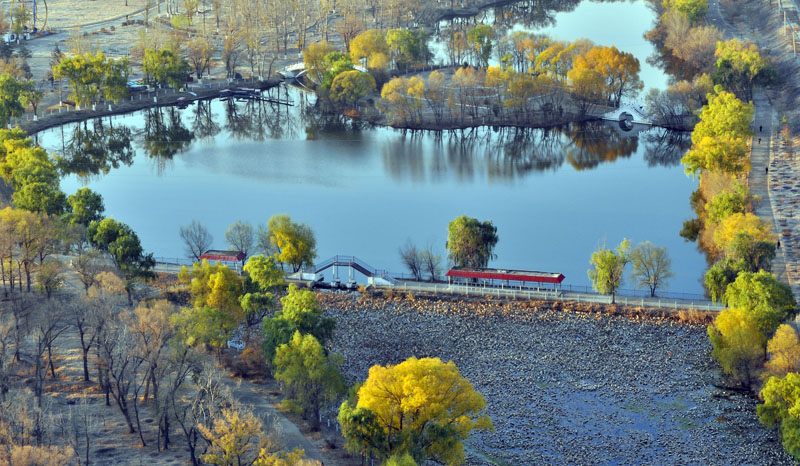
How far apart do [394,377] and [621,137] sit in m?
43.8

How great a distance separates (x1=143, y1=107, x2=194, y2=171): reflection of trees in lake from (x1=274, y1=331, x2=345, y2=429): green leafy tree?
35.2 m

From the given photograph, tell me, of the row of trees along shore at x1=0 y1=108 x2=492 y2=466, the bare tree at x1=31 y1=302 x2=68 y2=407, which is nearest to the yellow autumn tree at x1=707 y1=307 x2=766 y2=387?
the row of trees along shore at x1=0 y1=108 x2=492 y2=466

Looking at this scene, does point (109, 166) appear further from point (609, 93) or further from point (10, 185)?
point (609, 93)

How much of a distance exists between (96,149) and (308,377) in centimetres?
4186

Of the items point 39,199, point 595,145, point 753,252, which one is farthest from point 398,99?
point 753,252

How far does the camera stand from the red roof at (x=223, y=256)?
4859cm

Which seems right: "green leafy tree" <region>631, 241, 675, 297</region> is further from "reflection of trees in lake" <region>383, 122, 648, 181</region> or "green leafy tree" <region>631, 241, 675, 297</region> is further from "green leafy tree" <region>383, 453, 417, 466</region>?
"reflection of trees in lake" <region>383, 122, 648, 181</region>

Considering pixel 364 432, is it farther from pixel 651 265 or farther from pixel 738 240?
pixel 738 240

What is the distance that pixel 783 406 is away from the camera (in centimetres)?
3316

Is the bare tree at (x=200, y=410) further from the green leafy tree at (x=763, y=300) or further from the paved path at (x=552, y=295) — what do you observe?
the green leafy tree at (x=763, y=300)

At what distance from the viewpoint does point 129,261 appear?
45750mm

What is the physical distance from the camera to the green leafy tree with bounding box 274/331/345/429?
3509 cm

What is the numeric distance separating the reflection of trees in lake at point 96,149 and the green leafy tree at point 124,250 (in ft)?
71.7

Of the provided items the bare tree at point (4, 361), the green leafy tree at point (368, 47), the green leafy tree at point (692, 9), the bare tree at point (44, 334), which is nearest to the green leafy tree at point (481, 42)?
the green leafy tree at point (368, 47)
